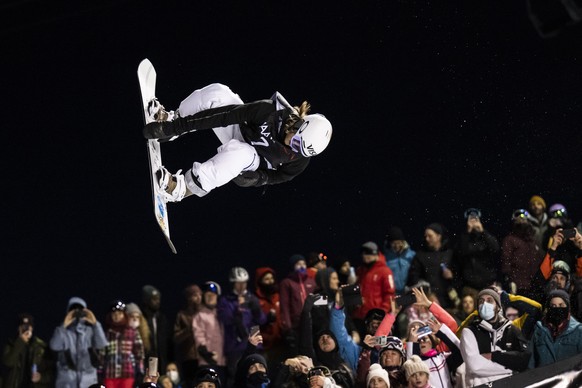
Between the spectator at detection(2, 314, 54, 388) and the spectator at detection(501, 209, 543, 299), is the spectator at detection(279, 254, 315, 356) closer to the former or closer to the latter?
the spectator at detection(501, 209, 543, 299)

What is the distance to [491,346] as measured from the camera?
25.9ft

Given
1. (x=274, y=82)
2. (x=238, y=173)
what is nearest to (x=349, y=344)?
(x=238, y=173)

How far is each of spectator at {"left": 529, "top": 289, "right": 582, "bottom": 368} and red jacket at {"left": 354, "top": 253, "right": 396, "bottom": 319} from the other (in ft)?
5.59

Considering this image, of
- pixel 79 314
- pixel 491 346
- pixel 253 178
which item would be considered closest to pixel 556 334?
pixel 491 346

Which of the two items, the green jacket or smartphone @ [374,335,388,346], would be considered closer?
smartphone @ [374,335,388,346]

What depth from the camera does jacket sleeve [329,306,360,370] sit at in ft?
28.5

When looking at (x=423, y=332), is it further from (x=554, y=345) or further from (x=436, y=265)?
(x=436, y=265)

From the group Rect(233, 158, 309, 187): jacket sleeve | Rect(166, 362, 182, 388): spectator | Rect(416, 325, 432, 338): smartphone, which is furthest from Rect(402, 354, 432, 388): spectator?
Rect(166, 362, 182, 388): spectator

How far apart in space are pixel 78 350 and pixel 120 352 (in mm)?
361

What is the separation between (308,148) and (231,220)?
5.29 meters

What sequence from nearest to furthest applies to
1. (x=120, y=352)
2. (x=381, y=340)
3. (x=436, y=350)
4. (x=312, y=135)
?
(x=312, y=135) < (x=436, y=350) < (x=381, y=340) < (x=120, y=352)

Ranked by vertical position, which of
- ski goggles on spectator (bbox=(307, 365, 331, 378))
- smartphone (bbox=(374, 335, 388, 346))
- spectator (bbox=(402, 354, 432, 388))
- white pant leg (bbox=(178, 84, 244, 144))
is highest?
white pant leg (bbox=(178, 84, 244, 144))

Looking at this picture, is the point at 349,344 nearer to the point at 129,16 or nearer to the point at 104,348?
the point at 104,348

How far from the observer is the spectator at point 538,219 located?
31.3 feet
